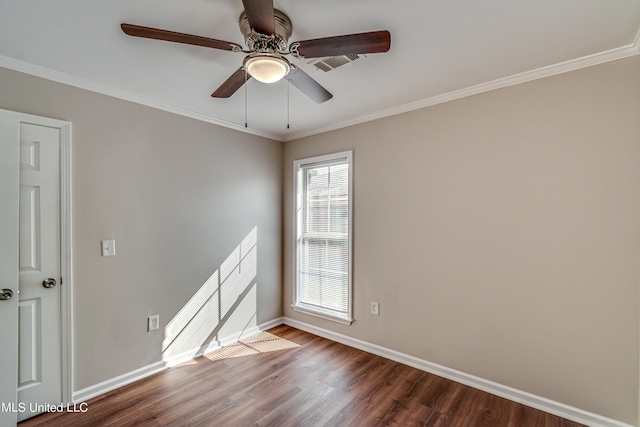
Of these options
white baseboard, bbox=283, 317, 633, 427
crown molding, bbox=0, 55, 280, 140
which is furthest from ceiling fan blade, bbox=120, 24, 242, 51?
white baseboard, bbox=283, 317, 633, 427

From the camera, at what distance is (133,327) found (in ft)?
8.56

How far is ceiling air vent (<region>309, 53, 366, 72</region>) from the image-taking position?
200cm

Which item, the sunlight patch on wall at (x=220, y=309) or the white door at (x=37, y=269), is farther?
the sunlight patch on wall at (x=220, y=309)

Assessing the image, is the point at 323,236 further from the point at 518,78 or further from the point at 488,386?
the point at 518,78

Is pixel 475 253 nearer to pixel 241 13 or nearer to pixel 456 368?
pixel 456 368

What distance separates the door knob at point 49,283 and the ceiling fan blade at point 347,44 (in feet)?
7.90

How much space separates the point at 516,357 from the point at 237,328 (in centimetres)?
277

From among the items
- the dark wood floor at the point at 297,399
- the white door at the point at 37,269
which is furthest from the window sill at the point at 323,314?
the white door at the point at 37,269

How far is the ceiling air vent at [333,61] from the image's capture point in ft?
6.55

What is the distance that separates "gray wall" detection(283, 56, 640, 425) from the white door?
8.75ft

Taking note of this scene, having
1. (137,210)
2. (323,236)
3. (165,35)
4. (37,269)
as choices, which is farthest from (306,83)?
(37,269)

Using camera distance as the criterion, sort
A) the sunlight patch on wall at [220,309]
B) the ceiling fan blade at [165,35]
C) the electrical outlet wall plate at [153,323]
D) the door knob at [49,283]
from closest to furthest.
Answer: the ceiling fan blade at [165,35] → the door knob at [49,283] → the electrical outlet wall plate at [153,323] → the sunlight patch on wall at [220,309]

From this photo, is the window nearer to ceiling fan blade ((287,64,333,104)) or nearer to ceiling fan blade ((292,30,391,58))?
ceiling fan blade ((287,64,333,104))

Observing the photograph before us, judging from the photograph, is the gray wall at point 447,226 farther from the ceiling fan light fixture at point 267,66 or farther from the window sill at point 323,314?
the ceiling fan light fixture at point 267,66
